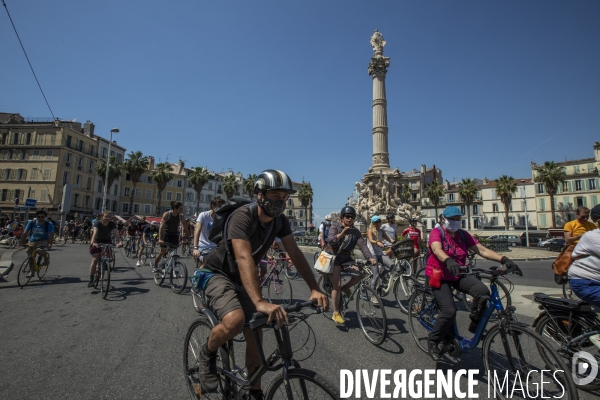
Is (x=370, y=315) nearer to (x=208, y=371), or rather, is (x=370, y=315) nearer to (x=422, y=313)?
(x=422, y=313)

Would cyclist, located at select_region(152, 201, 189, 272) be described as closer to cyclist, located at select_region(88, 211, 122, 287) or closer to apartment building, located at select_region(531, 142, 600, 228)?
cyclist, located at select_region(88, 211, 122, 287)

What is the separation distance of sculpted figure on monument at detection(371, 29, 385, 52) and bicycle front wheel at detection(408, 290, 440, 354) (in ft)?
106

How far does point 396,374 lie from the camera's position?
11.7 feet

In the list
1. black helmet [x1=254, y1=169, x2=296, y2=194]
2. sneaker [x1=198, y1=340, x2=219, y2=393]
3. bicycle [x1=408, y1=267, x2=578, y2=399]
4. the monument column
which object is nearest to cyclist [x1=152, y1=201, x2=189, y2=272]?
sneaker [x1=198, y1=340, x2=219, y2=393]

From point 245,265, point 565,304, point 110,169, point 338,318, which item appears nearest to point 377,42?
point 338,318

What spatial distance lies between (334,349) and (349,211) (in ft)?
7.89

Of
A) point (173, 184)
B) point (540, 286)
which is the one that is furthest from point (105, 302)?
point (173, 184)

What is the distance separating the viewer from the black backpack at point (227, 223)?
256 cm

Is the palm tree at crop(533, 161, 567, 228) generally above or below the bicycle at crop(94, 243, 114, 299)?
above

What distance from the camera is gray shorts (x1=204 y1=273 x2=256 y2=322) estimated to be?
2332 millimetres

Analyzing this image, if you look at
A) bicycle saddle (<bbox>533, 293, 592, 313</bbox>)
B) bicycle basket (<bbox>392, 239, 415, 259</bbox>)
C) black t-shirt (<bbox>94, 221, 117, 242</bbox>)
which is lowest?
bicycle saddle (<bbox>533, 293, 592, 313</bbox>)

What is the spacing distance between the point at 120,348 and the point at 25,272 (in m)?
5.98
